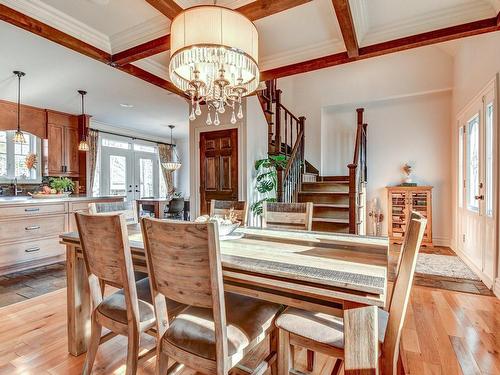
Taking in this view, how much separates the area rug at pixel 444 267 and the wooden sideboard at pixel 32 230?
4838 mm

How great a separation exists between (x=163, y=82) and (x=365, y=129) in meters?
3.90

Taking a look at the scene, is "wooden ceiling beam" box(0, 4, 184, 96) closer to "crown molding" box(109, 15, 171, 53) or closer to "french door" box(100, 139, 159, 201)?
"crown molding" box(109, 15, 171, 53)

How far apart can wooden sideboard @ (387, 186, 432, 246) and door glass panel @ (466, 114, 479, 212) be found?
2.84 feet

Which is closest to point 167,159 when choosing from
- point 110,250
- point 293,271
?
point 110,250

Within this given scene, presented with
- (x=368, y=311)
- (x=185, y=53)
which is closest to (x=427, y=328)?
(x=368, y=311)

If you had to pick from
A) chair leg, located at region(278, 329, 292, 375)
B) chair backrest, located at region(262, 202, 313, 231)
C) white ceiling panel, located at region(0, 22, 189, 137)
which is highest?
white ceiling panel, located at region(0, 22, 189, 137)

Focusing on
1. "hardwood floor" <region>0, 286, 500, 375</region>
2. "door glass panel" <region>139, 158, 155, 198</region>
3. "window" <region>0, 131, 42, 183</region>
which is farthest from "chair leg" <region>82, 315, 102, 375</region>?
"door glass panel" <region>139, 158, 155, 198</region>

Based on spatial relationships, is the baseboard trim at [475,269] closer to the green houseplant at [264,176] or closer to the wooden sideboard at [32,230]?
the green houseplant at [264,176]

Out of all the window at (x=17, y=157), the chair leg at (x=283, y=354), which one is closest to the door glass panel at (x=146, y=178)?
the window at (x=17, y=157)

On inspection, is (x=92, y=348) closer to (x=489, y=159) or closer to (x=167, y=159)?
(x=489, y=159)

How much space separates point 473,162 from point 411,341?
298 cm

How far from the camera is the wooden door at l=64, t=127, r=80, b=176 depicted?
19.2 ft

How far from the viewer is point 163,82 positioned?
405 centimetres

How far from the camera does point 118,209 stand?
2.41m
